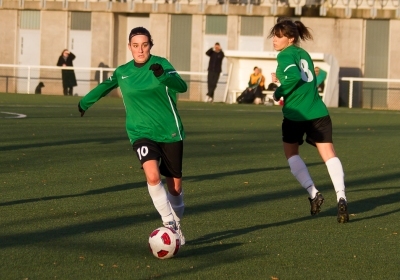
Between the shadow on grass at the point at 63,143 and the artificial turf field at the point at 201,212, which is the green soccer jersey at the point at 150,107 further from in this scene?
the shadow on grass at the point at 63,143

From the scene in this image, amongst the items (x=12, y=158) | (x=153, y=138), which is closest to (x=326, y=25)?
(x=12, y=158)

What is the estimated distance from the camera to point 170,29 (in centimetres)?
4350

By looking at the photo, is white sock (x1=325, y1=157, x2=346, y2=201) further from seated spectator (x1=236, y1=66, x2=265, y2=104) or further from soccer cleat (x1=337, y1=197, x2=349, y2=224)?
seated spectator (x1=236, y1=66, x2=265, y2=104)

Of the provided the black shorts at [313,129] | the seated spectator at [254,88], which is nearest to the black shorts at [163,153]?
the black shorts at [313,129]

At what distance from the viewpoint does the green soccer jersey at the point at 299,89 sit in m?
9.71

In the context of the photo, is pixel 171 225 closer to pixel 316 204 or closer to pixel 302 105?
pixel 316 204

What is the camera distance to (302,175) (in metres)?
10.1

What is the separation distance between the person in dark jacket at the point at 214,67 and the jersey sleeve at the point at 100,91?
96.1 ft

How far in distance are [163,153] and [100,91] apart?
0.78 meters

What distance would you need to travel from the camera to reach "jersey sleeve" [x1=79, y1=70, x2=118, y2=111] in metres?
8.29

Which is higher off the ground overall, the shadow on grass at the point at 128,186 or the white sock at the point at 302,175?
the white sock at the point at 302,175

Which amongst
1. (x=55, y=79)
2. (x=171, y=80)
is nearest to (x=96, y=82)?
(x=55, y=79)

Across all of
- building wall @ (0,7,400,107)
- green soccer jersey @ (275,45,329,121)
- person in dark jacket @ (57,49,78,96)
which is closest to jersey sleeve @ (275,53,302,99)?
green soccer jersey @ (275,45,329,121)

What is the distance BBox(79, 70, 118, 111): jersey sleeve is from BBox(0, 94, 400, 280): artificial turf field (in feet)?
3.42
